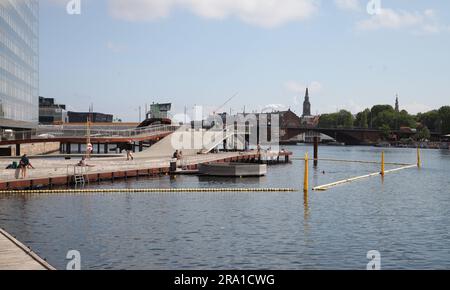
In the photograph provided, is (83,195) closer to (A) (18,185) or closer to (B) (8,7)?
(A) (18,185)

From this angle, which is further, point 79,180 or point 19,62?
point 19,62

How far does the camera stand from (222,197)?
53.8 m

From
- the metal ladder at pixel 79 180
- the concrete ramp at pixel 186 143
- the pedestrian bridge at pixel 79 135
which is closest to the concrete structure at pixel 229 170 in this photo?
the concrete ramp at pixel 186 143

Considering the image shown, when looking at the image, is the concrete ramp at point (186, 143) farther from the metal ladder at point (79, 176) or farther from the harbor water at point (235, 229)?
the harbor water at point (235, 229)

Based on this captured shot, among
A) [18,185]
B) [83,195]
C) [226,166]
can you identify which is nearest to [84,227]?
[83,195]

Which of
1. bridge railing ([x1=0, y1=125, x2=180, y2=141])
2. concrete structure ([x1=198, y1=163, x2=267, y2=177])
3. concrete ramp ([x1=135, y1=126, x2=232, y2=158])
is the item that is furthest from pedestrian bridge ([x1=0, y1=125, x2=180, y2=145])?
concrete structure ([x1=198, y1=163, x2=267, y2=177])

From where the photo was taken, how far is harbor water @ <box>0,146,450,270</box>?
1097 inches

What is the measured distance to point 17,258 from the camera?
2219cm

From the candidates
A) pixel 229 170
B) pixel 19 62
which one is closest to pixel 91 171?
pixel 229 170

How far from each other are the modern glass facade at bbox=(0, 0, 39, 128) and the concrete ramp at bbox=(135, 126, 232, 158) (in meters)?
25.9

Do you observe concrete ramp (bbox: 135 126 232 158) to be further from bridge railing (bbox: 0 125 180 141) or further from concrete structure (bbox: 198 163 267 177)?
concrete structure (bbox: 198 163 267 177)

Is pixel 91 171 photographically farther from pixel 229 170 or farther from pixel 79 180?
pixel 229 170

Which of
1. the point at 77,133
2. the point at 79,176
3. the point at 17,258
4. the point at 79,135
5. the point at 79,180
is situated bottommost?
the point at 17,258

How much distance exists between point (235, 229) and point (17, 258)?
16.5 m
